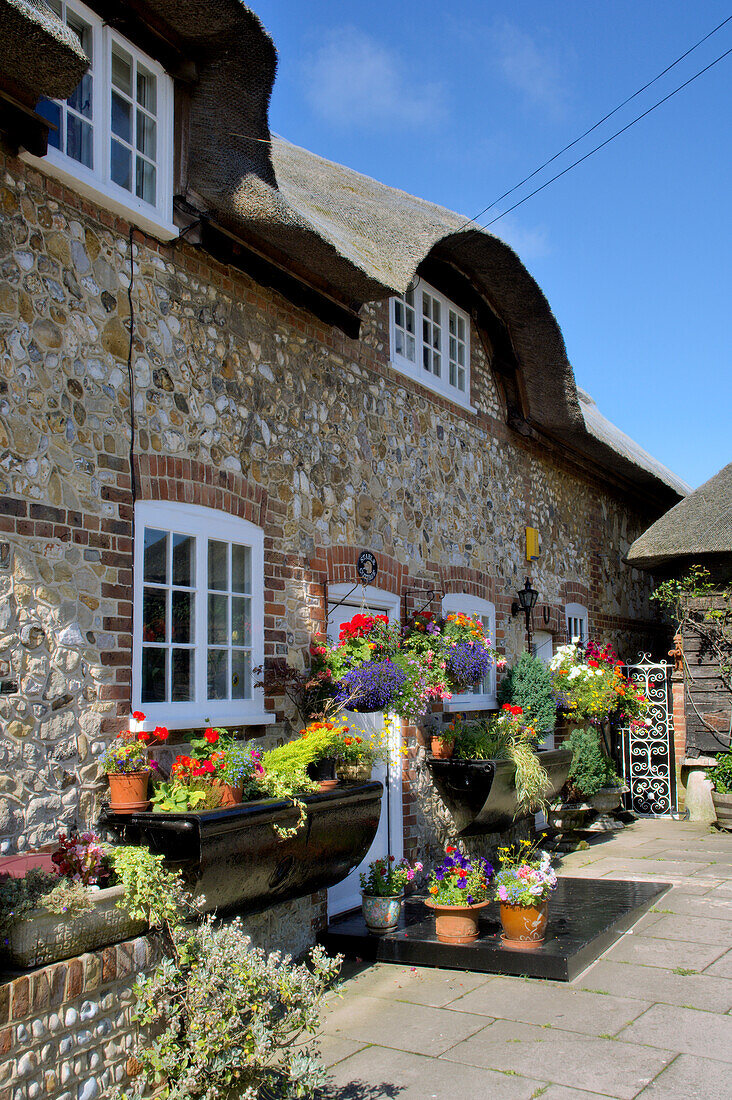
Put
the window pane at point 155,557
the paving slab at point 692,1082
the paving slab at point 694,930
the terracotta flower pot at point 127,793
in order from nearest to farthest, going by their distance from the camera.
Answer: the paving slab at point 692,1082, the terracotta flower pot at point 127,793, the window pane at point 155,557, the paving slab at point 694,930

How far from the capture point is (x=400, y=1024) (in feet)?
14.9

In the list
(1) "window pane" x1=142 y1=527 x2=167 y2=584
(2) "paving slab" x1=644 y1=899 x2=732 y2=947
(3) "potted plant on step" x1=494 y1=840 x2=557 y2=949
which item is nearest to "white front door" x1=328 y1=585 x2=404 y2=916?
(3) "potted plant on step" x1=494 y1=840 x2=557 y2=949

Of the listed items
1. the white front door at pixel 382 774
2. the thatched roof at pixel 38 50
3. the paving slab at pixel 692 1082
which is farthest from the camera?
the white front door at pixel 382 774

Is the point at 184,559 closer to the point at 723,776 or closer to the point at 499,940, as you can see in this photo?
the point at 499,940

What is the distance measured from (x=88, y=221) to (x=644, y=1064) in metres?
4.73

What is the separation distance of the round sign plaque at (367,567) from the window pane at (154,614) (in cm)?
A: 201

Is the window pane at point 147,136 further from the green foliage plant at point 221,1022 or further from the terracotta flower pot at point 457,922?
the terracotta flower pot at point 457,922

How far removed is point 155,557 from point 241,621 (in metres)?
0.80

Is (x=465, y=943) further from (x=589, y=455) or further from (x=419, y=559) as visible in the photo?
(x=589, y=455)

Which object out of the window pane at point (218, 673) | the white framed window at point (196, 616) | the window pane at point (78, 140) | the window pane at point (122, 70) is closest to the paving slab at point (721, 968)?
the white framed window at point (196, 616)

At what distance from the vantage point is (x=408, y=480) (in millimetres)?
7441

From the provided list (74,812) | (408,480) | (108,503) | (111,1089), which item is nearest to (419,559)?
(408,480)

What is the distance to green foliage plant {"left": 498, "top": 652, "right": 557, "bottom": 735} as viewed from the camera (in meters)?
8.65

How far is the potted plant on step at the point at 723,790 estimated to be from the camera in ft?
31.6
